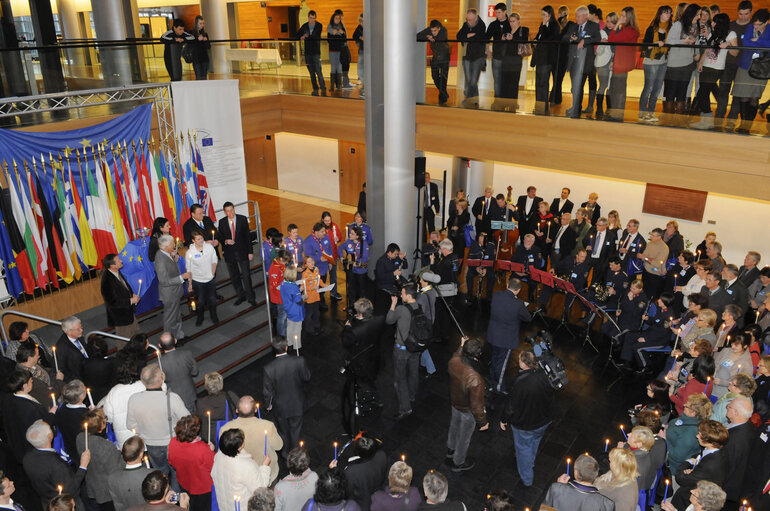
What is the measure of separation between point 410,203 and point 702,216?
625 centimetres

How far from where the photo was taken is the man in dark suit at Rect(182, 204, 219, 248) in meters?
8.90

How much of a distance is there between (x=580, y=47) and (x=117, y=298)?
805 cm

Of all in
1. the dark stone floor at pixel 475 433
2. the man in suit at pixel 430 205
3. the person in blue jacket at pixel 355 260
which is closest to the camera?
the dark stone floor at pixel 475 433

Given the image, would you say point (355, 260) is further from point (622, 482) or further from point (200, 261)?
point (622, 482)

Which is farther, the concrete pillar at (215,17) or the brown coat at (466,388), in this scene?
the concrete pillar at (215,17)

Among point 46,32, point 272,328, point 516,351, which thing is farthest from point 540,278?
point 46,32

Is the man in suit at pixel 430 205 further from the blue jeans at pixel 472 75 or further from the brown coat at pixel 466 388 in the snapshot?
the brown coat at pixel 466 388

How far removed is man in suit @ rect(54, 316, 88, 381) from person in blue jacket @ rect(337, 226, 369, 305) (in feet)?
15.5

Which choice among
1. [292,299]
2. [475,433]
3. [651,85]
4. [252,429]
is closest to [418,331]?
[475,433]

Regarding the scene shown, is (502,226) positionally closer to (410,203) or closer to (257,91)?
(410,203)

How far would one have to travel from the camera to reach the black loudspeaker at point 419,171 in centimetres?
1105

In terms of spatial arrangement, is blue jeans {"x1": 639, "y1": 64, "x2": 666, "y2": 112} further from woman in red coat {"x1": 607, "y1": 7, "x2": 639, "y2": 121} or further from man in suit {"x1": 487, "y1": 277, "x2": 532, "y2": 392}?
man in suit {"x1": 487, "y1": 277, "x2": 532, "y2": 392}

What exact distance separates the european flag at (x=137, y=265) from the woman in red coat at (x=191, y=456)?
3.89 m

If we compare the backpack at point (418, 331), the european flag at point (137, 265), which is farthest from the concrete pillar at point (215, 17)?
the backpack at point (418, 331)
